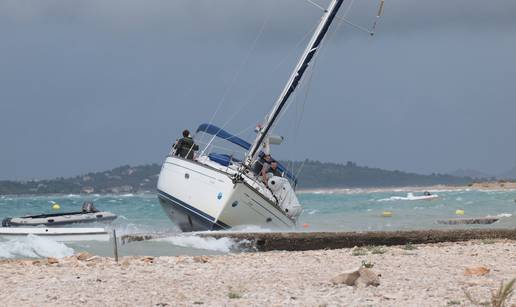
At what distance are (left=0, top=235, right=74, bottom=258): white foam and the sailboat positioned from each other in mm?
5295

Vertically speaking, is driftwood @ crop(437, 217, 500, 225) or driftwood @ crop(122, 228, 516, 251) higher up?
driftwood @ crop(437, 217, 500, 225)

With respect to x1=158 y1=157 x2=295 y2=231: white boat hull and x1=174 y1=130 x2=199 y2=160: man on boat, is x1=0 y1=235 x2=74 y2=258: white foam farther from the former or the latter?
x1=174 y1=130 x2=199 y2=160: man on boat

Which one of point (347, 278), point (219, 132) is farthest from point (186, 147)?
point (347, 278)

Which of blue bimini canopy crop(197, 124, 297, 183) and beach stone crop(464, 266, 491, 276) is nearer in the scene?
beach stone crop(464, 266, 491, 276)

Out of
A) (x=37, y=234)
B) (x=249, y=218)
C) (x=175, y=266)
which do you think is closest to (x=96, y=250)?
(x=37, y=234)

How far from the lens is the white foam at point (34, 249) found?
24016 millimetres

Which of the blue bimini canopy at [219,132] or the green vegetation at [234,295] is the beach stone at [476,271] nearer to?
the green vegetation at [234,295]

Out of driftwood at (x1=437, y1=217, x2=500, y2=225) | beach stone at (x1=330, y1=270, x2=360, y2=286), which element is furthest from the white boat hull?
beach stone at (x1=330, y1=270, x2=360, y2=286)

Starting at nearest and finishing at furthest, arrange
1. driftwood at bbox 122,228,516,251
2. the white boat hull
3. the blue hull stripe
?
1. driftwood at bbox 122,228,516,251
2. the white boat hull
3. the blue hull stripe

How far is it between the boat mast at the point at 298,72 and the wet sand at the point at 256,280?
12.2 meters

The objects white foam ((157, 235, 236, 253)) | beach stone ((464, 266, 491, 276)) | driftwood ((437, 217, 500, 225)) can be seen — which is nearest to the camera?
beach stone ((464, 266, 491, 276))

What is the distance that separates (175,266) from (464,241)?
899cm

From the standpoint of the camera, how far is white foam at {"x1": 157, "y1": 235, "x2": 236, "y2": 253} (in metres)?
23.5

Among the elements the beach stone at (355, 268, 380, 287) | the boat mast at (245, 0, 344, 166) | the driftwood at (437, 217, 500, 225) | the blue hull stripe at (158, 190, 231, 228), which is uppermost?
the boat mast at (245, 0, 344, 166)
